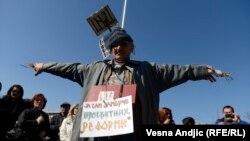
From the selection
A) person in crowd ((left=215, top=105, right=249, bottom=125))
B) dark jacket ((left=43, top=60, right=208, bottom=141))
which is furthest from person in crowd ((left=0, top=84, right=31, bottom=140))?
person in crowd ((left=215, top=105, right=249, bottom=125))

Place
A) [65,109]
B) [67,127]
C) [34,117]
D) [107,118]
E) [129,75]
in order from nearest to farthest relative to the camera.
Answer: [107,118] < [129,75] < [34,117] < [67,127] < [65,109]

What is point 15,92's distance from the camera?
676 centimetres

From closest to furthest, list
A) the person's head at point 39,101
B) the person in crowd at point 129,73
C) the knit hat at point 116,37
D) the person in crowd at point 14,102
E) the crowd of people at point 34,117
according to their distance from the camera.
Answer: the person in crowd at point 129,73, the knit hat at point 116,37, the crowd of people at point 34,117, the person in crowd at point 14,102, the person's head at point 39,101

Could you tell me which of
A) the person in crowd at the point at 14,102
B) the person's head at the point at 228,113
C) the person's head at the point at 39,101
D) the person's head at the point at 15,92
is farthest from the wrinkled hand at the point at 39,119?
the person's head at the point at 228,113

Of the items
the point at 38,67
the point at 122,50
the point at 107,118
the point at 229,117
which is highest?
the point at 122,50

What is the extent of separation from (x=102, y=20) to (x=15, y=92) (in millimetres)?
2068

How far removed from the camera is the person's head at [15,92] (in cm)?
675

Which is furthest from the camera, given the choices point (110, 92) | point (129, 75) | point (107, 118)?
point (129, 75)

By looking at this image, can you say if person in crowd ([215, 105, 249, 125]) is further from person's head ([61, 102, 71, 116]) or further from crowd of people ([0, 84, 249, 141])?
person's head ([61, 102, 71, 116])

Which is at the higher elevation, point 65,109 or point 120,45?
point 120,45

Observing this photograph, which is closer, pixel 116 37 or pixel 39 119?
pixel 116 37

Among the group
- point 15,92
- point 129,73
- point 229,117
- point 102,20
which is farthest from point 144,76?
point 229,117

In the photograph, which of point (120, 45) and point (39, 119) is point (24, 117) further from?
point (120, 45)

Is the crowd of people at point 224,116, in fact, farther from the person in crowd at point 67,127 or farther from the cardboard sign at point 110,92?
the cardboard sign at point 110,92
